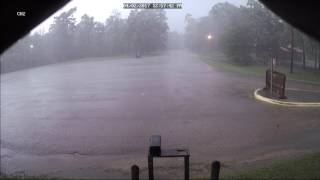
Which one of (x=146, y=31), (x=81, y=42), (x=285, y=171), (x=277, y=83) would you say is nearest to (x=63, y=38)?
(x=81, y=42)

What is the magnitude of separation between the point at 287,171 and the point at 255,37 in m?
23.2

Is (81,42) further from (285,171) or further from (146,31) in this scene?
(285,171)

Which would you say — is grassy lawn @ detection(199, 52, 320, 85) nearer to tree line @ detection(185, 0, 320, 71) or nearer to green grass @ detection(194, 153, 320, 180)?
tree line @ detection(185, 0, 320, 71)

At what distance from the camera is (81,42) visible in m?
44.8

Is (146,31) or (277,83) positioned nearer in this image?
(277,83)

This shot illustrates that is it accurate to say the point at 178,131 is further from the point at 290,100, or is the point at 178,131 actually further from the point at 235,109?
the point at 290,100

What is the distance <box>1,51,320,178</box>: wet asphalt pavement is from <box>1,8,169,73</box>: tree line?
8.32 metres

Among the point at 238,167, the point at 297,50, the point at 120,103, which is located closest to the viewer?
the point at 238,167

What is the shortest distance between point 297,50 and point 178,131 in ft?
56.4

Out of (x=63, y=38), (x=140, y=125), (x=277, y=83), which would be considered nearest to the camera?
(x=140, y=125)

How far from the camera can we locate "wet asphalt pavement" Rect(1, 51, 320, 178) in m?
12.0

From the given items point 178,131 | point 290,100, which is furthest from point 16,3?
point 290,100

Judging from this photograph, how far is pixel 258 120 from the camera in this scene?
54.2ft

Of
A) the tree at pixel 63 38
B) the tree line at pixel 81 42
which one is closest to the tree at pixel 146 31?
the tree line at pixel 81 42
